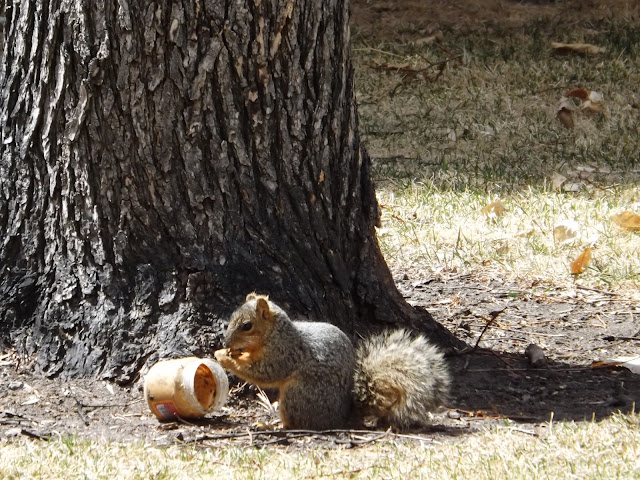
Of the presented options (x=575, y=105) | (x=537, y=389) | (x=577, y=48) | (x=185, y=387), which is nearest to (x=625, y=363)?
(x=537, y=389)

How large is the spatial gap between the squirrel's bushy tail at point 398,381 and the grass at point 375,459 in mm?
161

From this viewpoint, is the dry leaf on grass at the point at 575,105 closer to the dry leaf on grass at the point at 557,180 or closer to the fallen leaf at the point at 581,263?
the dry leaf on grass at the point at 557,180

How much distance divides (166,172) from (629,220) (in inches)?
129

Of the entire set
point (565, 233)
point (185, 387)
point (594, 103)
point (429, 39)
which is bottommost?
point (185, 387)

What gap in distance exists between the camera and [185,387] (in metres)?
3.65

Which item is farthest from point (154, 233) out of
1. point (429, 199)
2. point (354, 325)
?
point (429, 199)

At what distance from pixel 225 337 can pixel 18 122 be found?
50.0 inches

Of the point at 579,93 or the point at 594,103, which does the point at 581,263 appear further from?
the point at 579,93

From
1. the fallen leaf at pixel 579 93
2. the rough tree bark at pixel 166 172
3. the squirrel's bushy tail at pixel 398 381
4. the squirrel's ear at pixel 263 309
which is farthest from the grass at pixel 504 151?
the squirrel's ear at pixel 263 309

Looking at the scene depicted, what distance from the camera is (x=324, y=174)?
4176 mm

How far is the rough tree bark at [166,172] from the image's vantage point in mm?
3822

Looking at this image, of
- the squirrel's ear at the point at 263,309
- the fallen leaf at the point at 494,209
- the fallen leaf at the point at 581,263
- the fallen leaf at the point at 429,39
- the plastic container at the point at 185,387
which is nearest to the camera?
the plastic container at the point at 185,387

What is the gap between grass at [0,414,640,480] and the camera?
321 centimetres

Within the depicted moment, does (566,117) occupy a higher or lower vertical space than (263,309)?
higher
